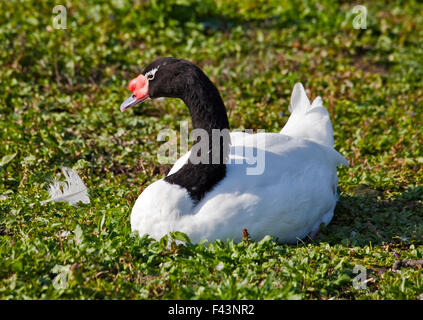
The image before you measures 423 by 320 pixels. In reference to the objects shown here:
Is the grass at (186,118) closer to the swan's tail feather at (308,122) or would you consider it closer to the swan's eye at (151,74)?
the swan's tail feather at (308,122)

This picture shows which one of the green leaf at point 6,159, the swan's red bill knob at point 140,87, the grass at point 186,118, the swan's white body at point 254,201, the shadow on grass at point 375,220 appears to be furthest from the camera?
the green leaf at point 6,159

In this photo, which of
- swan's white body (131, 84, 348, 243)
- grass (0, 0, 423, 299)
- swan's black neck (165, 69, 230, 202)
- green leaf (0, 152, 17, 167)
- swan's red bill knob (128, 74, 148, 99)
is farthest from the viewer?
green leaf (0, 152, 17, 167)

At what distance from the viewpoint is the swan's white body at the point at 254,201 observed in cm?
456

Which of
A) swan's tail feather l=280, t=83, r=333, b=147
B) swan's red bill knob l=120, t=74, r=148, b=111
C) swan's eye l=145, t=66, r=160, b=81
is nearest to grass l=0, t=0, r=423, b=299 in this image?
swan's tail feather l=280, t=83, r=333, b=147

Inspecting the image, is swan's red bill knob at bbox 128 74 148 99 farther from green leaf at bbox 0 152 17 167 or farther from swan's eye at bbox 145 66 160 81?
green leaf at bbox 0 152 17 167

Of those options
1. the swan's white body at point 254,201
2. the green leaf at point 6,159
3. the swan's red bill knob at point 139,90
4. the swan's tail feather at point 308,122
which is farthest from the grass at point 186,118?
the swan's red bill knob at point 139,90

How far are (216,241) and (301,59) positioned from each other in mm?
4794

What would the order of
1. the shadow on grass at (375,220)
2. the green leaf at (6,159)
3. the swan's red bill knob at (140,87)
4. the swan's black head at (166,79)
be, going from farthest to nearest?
the green leaf at (6,159) < the swan's red bill knob at (140,87) < the shadow on grass at (375,220) < the swan's black head at (166,79)

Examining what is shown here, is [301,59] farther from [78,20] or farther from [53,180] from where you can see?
[53,180]

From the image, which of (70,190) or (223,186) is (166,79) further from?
(70,190)

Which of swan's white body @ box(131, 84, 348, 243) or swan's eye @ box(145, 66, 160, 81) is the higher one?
swan's eye @ box(145, 66, 160, 81)

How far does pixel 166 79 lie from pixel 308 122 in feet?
5.25

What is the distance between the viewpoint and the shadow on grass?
5051mm

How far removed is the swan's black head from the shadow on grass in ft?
5.18
